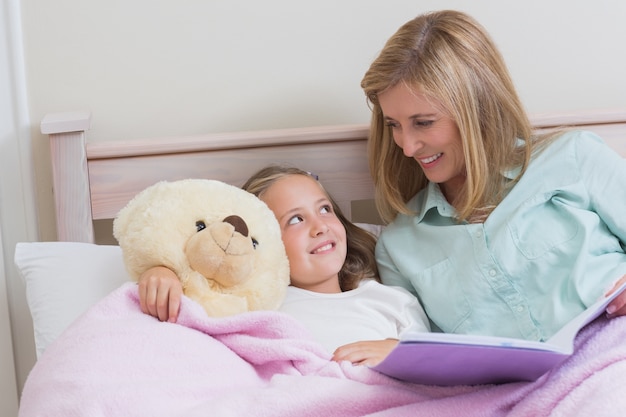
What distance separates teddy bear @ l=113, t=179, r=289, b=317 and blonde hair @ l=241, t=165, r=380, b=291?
5.6 inches

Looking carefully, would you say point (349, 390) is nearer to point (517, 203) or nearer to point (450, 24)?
point (517, 203)

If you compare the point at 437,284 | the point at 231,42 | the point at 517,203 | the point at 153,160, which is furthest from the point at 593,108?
the point at 153,160

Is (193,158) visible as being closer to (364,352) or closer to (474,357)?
(364,352)

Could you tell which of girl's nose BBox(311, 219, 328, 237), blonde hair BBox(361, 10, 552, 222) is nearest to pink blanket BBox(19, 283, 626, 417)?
Answer: girl's nose BBox(311, 219, 328, 237)

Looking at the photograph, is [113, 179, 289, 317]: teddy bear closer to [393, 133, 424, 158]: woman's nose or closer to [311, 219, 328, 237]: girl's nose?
[311, 219, 328, 237]: girl's nose

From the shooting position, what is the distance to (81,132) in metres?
1.54

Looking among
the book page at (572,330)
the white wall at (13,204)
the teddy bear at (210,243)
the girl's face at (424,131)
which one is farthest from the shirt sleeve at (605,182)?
the white wall at (13,204)

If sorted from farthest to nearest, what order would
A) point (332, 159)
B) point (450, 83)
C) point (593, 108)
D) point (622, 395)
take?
point (593, 108) < point (332, 159) < point (450, 83) < point (622, 395)

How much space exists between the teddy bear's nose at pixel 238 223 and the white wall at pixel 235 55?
0.48m

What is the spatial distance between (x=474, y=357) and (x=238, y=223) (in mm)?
470

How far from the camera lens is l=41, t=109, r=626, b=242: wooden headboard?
5.08 feet

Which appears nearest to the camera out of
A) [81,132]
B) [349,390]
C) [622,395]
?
[622,395]

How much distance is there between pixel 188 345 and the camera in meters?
1.15

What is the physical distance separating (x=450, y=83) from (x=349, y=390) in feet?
1.91
